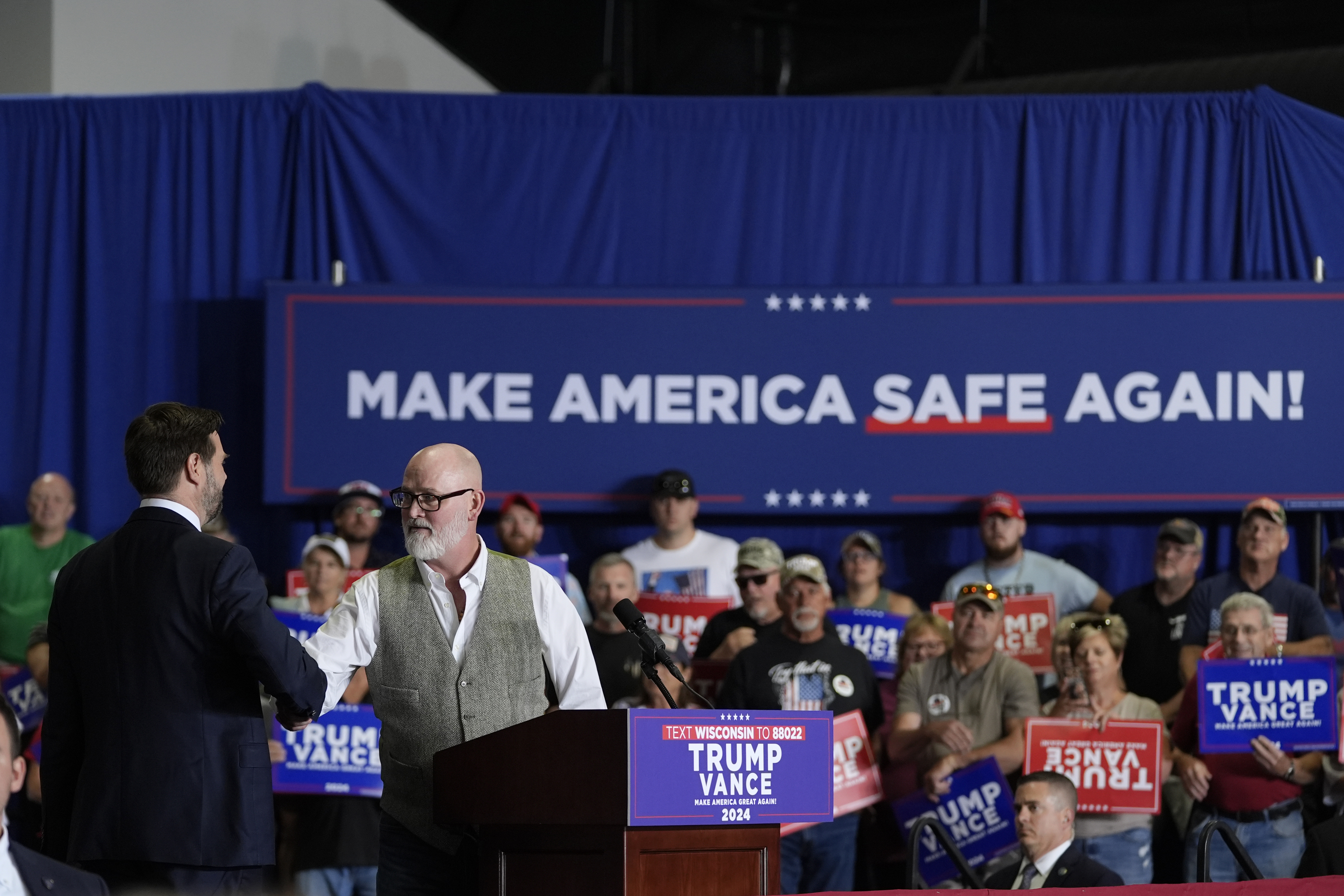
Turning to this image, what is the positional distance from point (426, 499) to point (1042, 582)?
4377mm

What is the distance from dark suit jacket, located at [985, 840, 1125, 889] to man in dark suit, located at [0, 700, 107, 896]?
2.93 meters

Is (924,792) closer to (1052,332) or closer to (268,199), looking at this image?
(1052,332)

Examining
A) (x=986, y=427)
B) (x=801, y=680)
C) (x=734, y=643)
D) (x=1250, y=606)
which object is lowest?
(x=801, y=680)

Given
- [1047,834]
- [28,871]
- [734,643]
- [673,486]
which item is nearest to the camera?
[28,871]

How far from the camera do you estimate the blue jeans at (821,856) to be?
219 inches

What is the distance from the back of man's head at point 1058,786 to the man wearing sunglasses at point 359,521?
322 centimetres

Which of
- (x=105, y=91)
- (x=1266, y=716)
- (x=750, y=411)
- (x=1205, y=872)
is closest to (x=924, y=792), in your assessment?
(x=1266, y=716)

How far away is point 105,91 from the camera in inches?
333

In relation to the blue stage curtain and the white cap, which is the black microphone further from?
the blue stage curtain

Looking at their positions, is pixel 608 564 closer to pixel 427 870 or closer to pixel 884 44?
pixel 427 870

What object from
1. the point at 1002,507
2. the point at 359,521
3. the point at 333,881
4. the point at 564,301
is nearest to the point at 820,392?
the point at 1002,507

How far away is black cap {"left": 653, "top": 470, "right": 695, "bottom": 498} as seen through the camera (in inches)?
287

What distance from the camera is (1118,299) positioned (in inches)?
294

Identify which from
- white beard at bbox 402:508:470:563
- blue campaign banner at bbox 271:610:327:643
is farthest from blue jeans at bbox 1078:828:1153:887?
white beard at bbox 402:508:470:563
